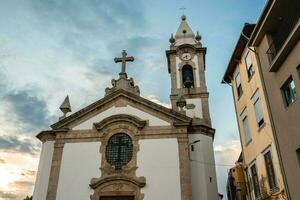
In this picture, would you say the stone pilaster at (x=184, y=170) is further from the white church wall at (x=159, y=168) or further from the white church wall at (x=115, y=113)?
the white church wall at (x=115, y=113)

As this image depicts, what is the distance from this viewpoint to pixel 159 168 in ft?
57.7

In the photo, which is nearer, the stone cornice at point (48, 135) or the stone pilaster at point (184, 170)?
the stone pilaster at point (184, 170)

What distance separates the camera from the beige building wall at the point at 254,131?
1299 cm

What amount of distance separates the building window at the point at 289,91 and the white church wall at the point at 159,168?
7878 mm

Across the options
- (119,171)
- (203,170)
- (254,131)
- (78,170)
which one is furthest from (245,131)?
(78,170)

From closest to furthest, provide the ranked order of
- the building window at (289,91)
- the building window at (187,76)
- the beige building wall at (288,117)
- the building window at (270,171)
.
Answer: the beige building wall at (288,117), the building window at (289,91), the building window at (270,171), the building window at (187,76)

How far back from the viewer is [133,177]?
17.4 m

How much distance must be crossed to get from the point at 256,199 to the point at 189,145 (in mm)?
5629

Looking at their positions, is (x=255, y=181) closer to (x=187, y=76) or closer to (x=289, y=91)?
(x=289, y=91)

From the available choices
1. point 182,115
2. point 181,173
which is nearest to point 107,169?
point 181,173

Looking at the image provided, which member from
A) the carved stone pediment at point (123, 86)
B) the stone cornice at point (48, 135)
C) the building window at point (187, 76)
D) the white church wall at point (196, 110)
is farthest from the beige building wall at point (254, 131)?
the stone cornice at point (48, 135)

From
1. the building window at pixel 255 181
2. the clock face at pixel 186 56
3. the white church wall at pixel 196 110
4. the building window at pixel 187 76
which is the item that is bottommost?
the building window at pixel 255 181

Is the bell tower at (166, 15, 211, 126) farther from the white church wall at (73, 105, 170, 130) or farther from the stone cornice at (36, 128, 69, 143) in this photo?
the stone cornice at (36, 128, 69, 143)

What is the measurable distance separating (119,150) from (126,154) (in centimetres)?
53
